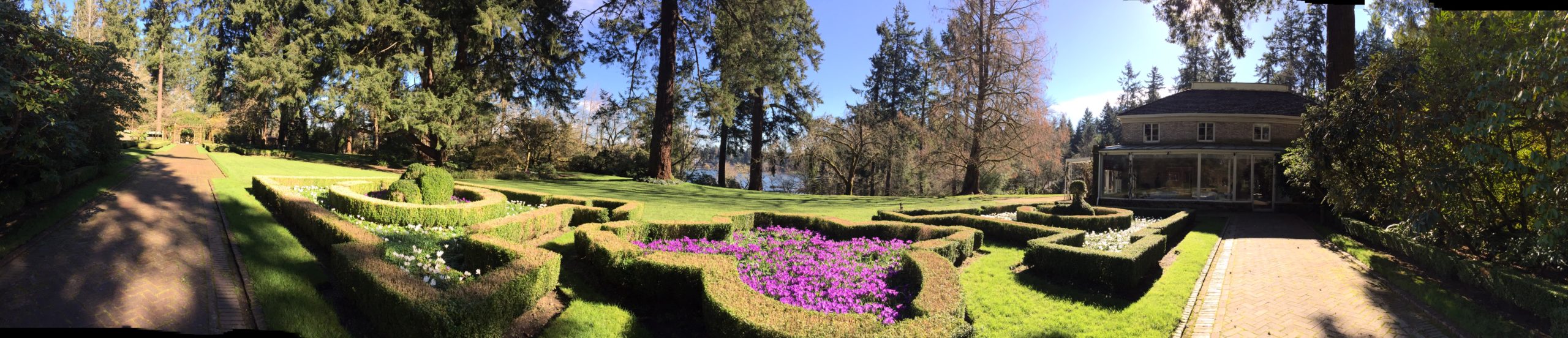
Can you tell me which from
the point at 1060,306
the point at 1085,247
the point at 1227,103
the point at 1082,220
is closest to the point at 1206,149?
the point at 1227,103

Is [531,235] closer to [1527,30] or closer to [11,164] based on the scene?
[11,164]

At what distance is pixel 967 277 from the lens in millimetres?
8969

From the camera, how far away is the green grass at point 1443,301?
7.12m

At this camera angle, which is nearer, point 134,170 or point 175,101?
point 134,170

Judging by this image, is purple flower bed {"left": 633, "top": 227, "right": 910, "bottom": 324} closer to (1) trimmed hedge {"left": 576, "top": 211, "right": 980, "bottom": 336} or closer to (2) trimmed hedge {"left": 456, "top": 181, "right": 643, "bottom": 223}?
(1) trimmed hedge {"left": 576, "top": 211, "right": 980, "bottom": 336}

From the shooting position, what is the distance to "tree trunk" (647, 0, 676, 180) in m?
25.0

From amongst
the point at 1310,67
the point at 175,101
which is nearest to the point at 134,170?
the point at 175,101

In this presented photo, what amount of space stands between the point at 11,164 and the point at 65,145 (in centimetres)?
94

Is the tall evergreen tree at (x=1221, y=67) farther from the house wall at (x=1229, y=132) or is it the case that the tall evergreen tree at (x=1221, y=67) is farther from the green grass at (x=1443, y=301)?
the green grass at (x=1443, y=301)

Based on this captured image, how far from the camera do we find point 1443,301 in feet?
27.0

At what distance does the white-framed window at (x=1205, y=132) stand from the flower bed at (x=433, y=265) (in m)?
24.9

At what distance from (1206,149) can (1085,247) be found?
1607 cm

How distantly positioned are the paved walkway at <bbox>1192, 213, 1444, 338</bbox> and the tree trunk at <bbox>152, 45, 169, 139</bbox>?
57.5 m

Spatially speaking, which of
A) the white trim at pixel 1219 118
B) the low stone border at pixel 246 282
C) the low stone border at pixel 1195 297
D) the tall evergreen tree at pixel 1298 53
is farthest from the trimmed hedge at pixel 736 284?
the tall evergreen tree at pixel 1298 53
